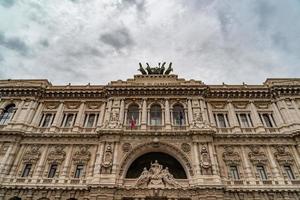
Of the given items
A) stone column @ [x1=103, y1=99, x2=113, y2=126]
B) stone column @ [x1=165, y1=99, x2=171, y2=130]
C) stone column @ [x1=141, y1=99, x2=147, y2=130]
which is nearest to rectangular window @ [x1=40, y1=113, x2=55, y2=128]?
stone column @ [x1=103, y1=99, x2=113, y2=126]

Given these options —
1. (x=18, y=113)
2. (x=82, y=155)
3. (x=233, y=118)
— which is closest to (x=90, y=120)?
(x=82, y=155)

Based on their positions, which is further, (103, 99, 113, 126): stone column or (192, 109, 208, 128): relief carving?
(103, 99, 113, 126): stone column

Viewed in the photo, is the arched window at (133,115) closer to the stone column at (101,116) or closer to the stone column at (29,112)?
the stone column at (101,116)

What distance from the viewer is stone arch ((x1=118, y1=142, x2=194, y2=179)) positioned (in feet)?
63.8

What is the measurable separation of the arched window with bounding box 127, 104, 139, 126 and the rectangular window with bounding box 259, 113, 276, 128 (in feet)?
44.7

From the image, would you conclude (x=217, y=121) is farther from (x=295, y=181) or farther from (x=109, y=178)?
(x=109, y=178)

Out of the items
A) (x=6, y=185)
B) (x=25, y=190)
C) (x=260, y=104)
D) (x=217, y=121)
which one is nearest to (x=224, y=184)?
(x=217, y=121)

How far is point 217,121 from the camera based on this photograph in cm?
2341

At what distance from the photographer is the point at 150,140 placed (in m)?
21.1

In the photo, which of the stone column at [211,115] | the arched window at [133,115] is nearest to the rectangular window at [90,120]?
the arched window at [133,115]

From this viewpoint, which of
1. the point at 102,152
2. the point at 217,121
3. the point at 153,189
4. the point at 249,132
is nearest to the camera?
the point at 153,189

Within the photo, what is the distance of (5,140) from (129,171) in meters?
12.8

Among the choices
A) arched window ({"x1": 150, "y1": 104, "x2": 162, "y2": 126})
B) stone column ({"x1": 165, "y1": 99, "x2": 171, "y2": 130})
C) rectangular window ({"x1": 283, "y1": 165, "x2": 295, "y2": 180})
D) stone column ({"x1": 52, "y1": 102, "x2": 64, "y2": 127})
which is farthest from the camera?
arched window ({"x1": 150, "y1": 104, "x2": 162, "y2": 126})

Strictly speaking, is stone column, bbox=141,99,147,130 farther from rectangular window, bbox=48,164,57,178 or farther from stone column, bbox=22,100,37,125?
stone column, bbox=22,100,37,125
